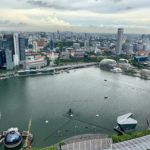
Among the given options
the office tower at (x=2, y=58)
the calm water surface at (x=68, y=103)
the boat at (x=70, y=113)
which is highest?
the office tower at (x=2, y=58)

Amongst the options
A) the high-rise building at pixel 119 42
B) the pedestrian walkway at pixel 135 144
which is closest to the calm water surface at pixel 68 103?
the pedestrian walkway at pixel 135 144

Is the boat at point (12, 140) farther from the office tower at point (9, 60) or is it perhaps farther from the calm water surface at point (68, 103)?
the office tower at point (9, 60)

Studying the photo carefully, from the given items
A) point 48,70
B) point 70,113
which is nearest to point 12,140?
point 70,113

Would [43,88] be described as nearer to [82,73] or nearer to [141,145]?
[82,73]

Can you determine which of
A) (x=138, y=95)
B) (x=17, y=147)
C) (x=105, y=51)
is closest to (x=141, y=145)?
(x=17, y=147)

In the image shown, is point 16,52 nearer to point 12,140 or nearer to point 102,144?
point 12,140
